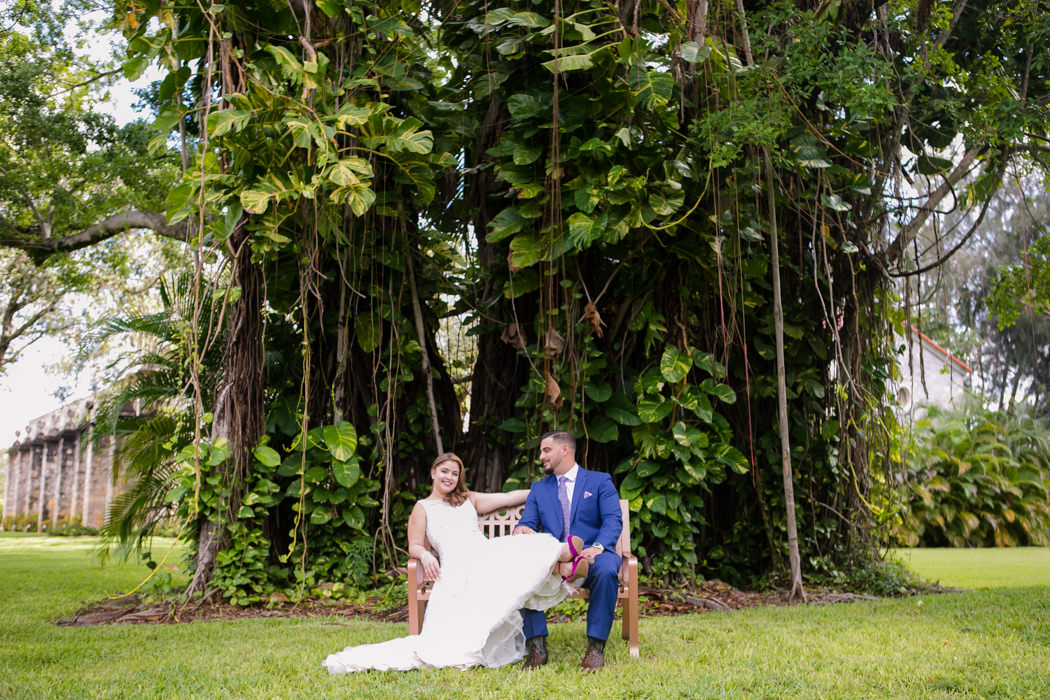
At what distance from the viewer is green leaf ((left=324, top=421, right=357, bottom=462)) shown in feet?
17.8

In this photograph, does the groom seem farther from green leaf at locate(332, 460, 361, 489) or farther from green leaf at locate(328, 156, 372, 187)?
green leaf at locate(332, 460, 361, 489)

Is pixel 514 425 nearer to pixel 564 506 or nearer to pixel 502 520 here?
pixel 502 520

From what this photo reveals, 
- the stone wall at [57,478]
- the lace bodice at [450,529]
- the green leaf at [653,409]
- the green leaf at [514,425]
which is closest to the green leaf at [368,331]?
the green leaf at [514,425]

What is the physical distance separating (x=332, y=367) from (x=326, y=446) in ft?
2.10

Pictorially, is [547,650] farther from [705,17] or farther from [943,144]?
[943,144]

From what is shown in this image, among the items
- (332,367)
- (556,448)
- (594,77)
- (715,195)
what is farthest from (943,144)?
(332,367)

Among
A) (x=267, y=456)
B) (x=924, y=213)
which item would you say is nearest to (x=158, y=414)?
(x=267, y=456)

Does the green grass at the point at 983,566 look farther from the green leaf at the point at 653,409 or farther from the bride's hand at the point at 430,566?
the bride's hand at the point at 430,566

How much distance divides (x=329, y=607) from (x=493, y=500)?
1788mm

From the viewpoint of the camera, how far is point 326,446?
557 centimetres

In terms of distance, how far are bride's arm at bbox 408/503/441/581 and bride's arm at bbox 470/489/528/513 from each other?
1.07ft

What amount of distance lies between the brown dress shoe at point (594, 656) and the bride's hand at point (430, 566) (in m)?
0.68

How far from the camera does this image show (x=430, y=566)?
11.8ft

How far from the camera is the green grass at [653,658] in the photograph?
298 cm
